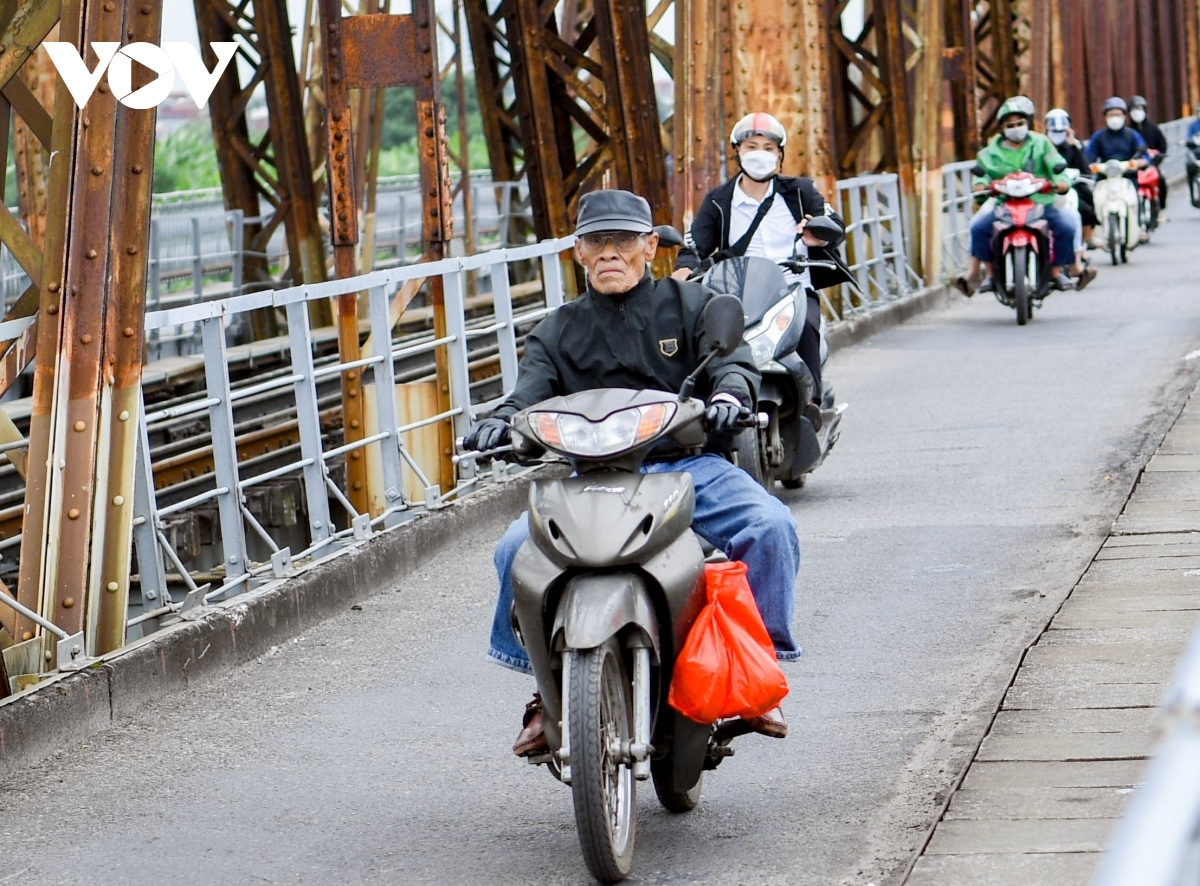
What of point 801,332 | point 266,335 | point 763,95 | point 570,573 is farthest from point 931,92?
point 570,573

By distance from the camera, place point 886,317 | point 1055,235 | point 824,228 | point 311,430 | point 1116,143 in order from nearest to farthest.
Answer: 1. point 311,430
2. point 824,228
3. point 1055,235
4. point 886,317
5. point 1116,143

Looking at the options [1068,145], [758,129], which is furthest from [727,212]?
[1068,145]

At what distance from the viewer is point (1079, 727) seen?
5309mm

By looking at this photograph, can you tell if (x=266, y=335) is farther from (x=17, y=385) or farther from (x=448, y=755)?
(x=448, y=755)

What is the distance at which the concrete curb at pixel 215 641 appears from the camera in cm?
576

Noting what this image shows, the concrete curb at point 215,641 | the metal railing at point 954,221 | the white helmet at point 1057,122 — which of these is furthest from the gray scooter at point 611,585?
the white helmet at point 1057,122

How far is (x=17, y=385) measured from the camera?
15.0m

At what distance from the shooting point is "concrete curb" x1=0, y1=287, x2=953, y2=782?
576cm

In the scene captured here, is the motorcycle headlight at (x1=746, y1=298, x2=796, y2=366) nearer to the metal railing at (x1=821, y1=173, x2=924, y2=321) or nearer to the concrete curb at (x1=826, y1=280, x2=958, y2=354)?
the concrete curb at (x1=826, y1=280, x2=958, y2=354)

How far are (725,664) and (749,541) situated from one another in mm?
375

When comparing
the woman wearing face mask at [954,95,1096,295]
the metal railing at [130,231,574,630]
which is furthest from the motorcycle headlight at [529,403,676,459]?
the woman wearing face mask at [954,95,1096,295]

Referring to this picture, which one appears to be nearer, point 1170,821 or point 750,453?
point 1170,821

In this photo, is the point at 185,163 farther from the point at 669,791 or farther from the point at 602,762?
the point at 602,762

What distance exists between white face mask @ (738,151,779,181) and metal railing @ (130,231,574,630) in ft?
4.00
